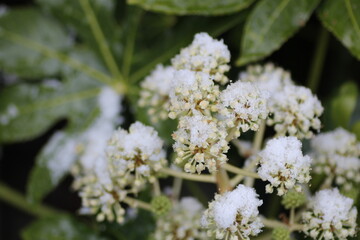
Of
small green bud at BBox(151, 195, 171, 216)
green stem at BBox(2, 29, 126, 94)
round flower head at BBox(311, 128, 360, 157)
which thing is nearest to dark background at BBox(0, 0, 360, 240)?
green stem at BBox(2, 29, 126, 94)

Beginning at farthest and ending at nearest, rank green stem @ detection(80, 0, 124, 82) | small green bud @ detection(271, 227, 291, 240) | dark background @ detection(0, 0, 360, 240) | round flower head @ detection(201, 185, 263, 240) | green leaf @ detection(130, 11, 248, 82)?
dark background @ detection(0, 0, 360, 240)
green stem @ detection(80, 0, 124, 82)
green leaf @ detection(130, 11, 248, 82)
small green bud @ detection(271, 227, 291, 240)
round flower head @ detection(201, 185, 263, 240)

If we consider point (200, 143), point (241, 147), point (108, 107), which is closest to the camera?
point (200, 143)

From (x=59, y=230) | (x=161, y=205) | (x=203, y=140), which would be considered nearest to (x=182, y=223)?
(x=161, y=205)

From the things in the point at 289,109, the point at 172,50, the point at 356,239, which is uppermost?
the point at 172,50

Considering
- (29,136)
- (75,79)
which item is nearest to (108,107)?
(75,79)

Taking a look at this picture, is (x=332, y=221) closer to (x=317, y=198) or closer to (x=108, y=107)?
(x=317, y=198)

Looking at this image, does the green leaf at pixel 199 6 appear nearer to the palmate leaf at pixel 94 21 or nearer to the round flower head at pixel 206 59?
the round flower head at pixel 206 59

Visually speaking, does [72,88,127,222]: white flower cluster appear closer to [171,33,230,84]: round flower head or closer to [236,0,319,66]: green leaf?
[171,33,230,84]: round flower head

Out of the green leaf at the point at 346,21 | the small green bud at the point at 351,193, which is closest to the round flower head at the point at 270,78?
the green leaf at the point at 346,21

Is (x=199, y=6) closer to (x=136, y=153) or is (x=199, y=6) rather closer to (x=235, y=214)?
(x=136, y=153)
